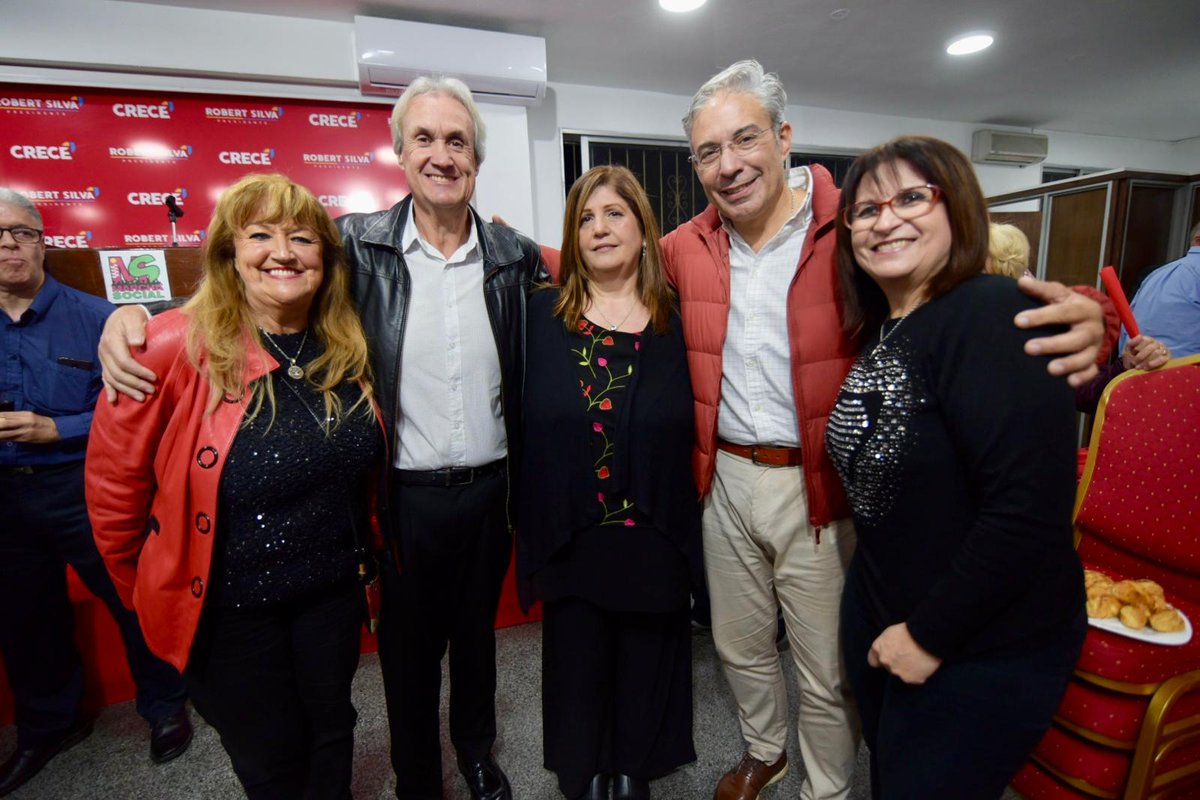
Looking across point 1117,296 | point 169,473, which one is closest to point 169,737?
point 169,473

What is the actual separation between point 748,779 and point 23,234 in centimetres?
281

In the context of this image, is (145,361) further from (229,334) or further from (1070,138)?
(1070,138)

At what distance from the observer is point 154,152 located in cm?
322

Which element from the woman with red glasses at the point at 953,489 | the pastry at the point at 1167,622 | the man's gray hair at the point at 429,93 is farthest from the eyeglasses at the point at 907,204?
the pastry at the point at 1167,622

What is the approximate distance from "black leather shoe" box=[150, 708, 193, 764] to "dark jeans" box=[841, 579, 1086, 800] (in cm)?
220

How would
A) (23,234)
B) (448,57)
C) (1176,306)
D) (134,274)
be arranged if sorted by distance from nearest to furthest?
(23,234)
(134,274)
(1176,306)
(448,57)

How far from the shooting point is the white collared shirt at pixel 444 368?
55.4 inches

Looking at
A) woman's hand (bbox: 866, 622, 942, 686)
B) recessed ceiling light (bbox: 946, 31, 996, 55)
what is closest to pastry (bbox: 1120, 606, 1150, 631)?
woman's hand (bbox: 866, 622, 942, 686)

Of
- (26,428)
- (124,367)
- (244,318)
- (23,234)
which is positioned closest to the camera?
(124,367)

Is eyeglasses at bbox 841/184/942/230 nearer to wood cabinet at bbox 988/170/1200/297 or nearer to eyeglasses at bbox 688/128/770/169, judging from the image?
eyeglasses at bbox 688/128/770/169

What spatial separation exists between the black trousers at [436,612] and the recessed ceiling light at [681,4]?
293cm

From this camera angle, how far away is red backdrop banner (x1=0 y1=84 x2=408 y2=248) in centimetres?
304

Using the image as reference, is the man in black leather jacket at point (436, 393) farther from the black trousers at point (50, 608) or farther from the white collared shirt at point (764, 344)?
the black trousers at point (50, 608)

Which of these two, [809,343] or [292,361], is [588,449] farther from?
[292,361]
